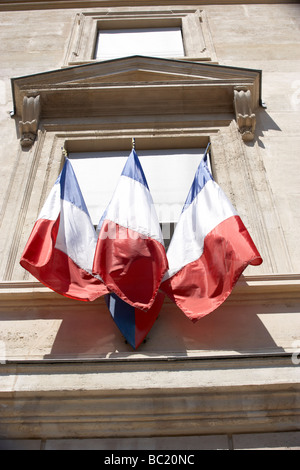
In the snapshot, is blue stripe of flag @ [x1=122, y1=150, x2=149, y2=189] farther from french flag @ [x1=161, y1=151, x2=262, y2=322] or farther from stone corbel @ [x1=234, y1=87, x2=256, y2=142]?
stone corbel @ [x1=234, y1=87, x2=256, y2=142]

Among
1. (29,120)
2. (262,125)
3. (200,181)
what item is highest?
(29,120)

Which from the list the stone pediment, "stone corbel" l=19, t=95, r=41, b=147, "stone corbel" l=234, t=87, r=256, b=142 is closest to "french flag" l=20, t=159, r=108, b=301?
"stone corbel" l=19, t=95, r=41, b=147

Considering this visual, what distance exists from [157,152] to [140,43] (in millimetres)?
4330

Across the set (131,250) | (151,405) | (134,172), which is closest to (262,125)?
(134,172)

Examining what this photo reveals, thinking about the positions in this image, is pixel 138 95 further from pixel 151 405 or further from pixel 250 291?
pixel 151 405

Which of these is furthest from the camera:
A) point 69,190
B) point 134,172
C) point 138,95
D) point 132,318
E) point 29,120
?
point 138,95

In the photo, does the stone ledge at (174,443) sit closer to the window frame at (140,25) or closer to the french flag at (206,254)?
the french flag at (206,254)

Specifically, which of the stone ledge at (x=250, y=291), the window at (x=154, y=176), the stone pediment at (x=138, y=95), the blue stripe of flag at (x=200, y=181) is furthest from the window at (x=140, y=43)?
the stone ledge at (x=250, y=291)

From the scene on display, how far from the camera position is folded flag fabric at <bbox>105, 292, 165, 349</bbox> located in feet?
16.8

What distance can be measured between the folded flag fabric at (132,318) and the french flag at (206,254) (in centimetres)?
29

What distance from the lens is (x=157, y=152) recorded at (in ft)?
26.6

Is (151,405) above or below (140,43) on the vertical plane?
below
